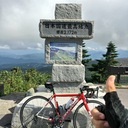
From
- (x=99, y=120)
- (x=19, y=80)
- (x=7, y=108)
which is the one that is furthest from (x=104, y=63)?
(x=99, y=120)

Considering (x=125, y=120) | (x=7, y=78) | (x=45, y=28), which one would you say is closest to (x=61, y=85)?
→ (x=45, y=28)

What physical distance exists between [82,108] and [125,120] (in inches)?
225

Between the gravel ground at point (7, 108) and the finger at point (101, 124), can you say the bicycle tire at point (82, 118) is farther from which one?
the finger at point (101, 124)

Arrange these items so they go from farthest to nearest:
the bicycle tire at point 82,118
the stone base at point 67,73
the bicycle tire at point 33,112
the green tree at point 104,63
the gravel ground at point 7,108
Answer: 1. the green tree at point 104,63
2. the stone base at point 67,73
3. the gravel ground at point 7,108
4. the bicycle tire at point 33,112
5. the bicycle tire at point 82,118

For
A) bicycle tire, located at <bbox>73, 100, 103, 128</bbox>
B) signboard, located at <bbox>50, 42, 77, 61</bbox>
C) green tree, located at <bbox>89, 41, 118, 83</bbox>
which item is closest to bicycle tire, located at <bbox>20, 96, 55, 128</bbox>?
bicycle tire, located at <bbox>73, 100, 103, 128</bbox>

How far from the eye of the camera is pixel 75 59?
828 cm

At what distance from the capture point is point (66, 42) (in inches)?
324

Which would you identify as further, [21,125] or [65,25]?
[65,25]

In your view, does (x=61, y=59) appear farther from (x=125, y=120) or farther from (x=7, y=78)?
(x=7, y=78)

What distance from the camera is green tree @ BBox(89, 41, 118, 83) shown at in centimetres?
2854

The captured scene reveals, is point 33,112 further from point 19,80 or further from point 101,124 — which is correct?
point 19,80

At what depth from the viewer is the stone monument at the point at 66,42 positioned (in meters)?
8.05

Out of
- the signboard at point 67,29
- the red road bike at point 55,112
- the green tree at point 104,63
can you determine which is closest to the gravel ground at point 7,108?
the red road bike at point 55,112

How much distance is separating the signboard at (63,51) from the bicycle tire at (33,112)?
1736 millimetres
